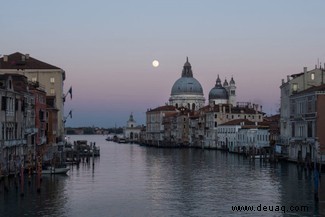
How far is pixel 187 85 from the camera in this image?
148m

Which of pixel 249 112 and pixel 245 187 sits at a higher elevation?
pixel 249 112

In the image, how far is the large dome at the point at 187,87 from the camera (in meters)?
148

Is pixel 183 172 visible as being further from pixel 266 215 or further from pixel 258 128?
pixel 258 128

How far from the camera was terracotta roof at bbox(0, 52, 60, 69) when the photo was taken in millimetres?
56356

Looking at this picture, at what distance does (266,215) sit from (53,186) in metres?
13.3

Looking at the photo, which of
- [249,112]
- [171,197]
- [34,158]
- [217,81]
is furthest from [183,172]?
[217,81]

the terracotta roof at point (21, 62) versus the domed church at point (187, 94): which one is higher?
the domed church at point (187, 94)

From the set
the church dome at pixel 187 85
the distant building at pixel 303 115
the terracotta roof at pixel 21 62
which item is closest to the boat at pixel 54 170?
the distant building at pixel 303 115

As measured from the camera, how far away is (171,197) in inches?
1155

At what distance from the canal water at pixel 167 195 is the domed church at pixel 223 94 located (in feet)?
294

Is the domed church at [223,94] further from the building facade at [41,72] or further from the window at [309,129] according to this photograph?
the window at [309,129]

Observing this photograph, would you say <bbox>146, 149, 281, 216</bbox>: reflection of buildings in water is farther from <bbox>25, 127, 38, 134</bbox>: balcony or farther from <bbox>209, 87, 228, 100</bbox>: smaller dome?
<bbox>209, 87, 228, 100</bbox>: smaller dome

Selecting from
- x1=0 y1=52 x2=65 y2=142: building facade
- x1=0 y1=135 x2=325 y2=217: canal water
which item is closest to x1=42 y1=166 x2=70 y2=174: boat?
x1=0 y1=135 x2=325 y2=217: canal water

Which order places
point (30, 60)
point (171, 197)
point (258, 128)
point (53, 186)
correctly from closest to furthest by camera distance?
point (171, 197)
point (53, 186)
point (30, 60)
point (258, 128)
